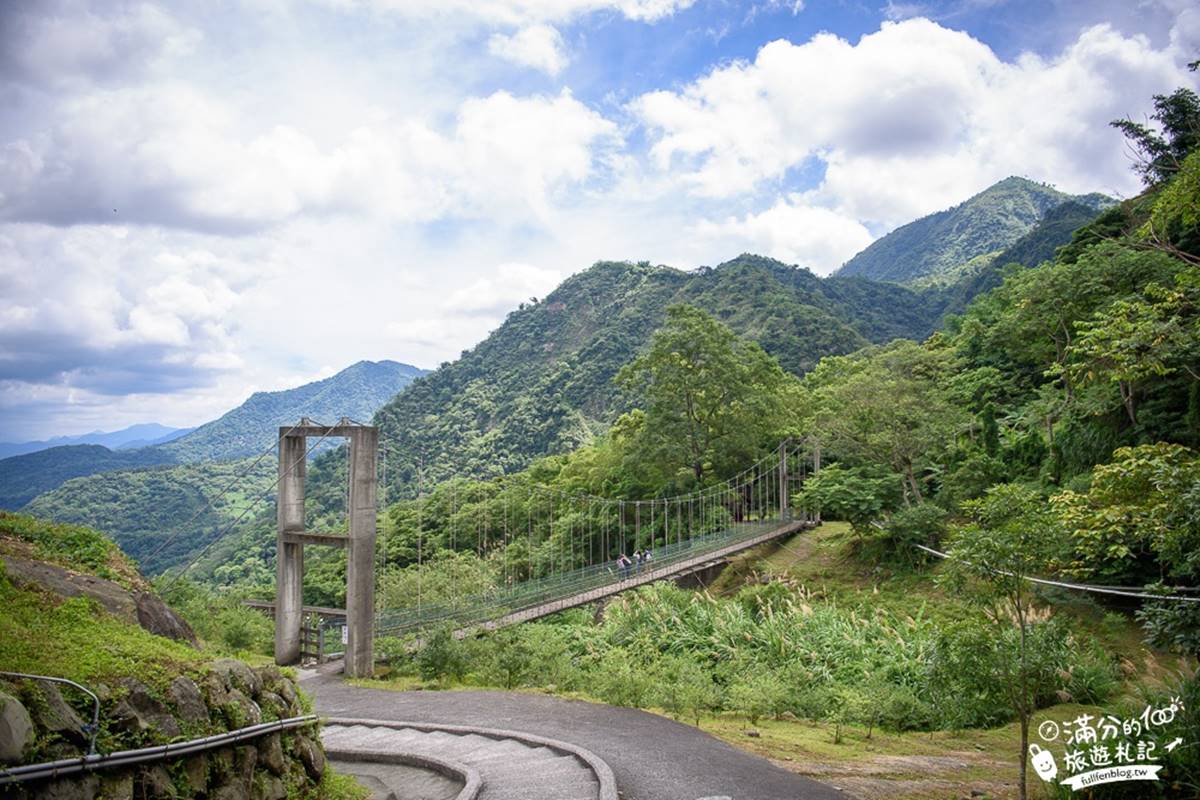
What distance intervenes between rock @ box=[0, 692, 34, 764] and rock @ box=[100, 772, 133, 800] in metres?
0.39

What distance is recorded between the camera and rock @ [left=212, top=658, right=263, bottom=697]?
4.03 meters

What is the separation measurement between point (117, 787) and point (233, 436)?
106 m

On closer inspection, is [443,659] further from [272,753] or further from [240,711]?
[240,711]

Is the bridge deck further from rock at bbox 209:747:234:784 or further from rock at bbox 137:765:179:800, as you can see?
rock at bbox 137:765:179:800

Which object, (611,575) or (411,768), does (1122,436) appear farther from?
(411,768)

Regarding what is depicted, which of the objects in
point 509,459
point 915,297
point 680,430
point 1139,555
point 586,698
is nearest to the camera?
point 586,698

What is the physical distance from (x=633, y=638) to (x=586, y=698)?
205 inches

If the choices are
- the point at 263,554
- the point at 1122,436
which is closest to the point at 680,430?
the point at 1122,436

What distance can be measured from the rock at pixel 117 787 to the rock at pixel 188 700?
0.44 metres

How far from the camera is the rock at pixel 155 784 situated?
10.4ft

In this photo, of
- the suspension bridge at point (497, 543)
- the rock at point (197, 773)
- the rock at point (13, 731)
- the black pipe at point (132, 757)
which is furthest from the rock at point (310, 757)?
the suspension bridge at point (497, 543)

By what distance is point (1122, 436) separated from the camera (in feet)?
44.9

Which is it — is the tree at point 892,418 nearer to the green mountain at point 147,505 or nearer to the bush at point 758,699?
the bush at point 758,699

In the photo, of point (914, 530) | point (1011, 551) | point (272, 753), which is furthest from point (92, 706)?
point (914, 530)
